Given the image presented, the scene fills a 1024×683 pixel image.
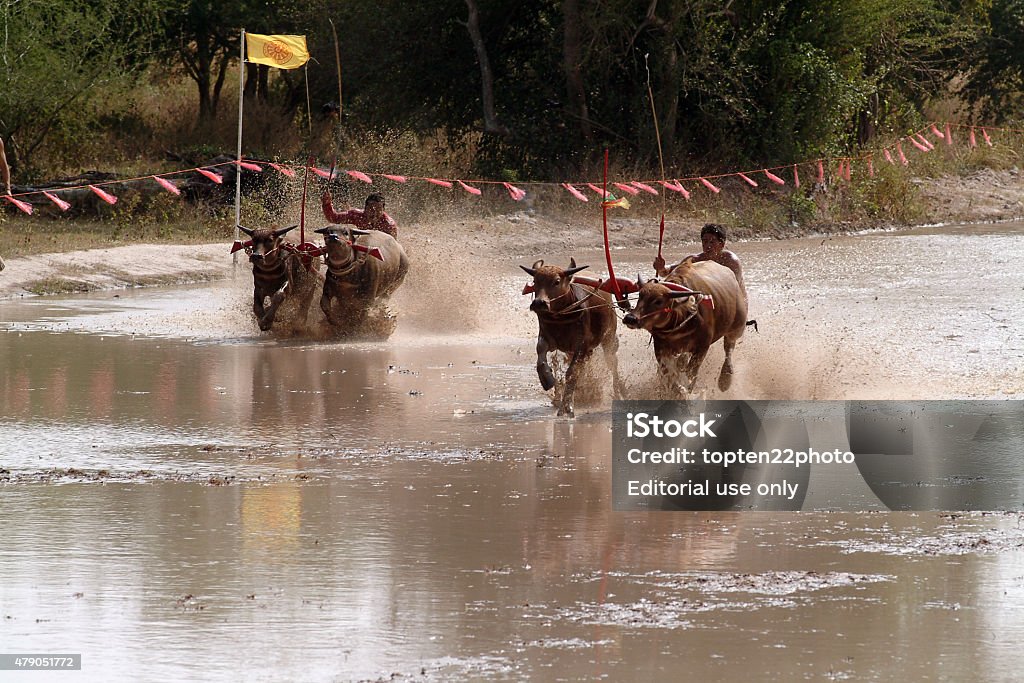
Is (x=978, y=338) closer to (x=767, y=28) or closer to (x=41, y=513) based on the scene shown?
(x=41, y=513)

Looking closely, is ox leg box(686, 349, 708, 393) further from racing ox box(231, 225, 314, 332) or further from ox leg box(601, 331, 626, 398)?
racing ox box(231, 225, 314, 332)

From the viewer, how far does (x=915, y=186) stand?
3459 centimetres

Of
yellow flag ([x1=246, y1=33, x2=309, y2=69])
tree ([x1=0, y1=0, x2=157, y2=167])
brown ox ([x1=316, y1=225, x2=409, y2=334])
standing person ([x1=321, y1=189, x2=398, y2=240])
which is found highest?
tree ([x1=0, y1=0, x2=157, y2=167])

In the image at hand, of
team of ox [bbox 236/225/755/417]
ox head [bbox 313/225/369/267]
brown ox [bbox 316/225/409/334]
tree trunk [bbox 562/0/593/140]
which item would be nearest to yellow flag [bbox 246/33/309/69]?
brown ox [bbox 316/225/409/334]

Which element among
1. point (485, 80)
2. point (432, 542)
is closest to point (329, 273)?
point (432, 542)

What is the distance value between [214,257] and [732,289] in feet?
45.1

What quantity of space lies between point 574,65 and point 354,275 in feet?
53.8

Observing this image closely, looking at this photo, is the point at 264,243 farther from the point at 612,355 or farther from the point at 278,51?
the point at 278,51

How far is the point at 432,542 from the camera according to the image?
8211 millimetres

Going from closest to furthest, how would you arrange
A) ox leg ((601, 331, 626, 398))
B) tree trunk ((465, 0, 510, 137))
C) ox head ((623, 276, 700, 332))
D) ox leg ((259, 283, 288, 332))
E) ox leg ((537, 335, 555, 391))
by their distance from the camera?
ox head ((623, 276, 700, 332)), ox leg ((537, 335, 555, 391)), ox leg ((601, 331, 626, 398)), ox leg ((259, 283, 288, 332)), tree trunk ((465, 0, 510, 137))

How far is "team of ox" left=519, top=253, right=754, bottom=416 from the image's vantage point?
11.1 metres

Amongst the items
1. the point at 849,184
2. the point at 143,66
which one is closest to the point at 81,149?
the point at 143,66

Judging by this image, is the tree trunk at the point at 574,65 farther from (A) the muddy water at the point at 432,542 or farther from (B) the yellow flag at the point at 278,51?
(A) the muddy water at the point at 432,542

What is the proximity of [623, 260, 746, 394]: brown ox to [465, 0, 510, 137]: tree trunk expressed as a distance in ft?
69.4
